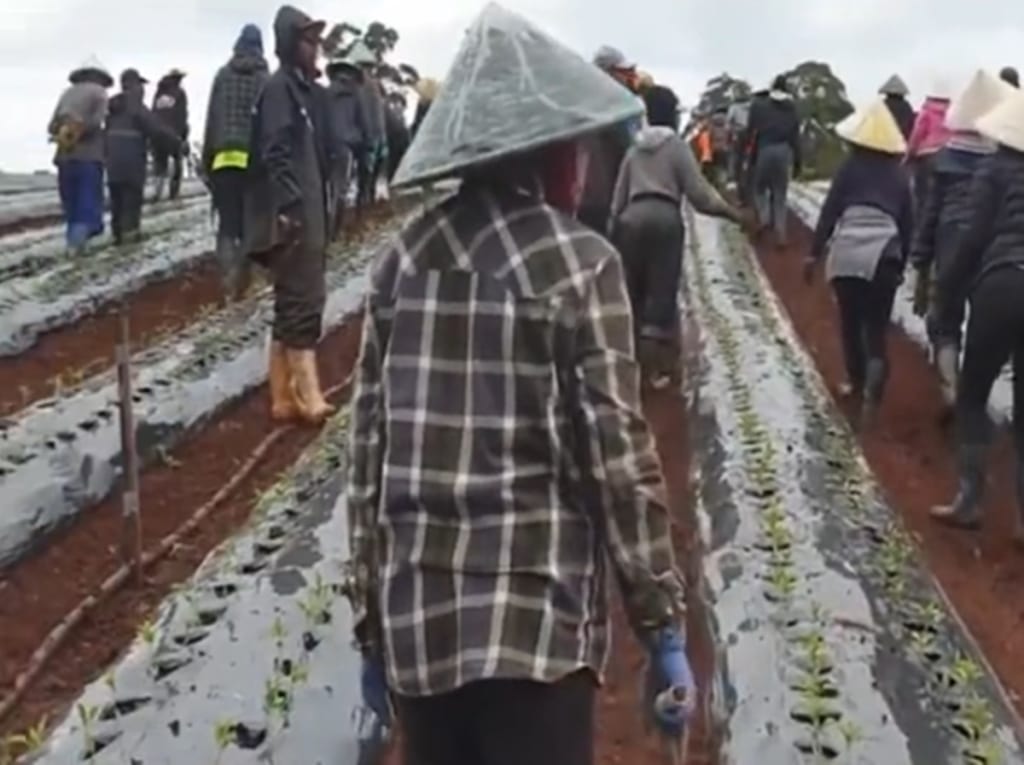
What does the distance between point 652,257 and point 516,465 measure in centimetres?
739

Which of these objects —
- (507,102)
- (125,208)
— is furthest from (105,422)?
(125,208)

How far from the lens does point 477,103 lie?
10.5 ft

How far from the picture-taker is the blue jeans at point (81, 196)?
50.1 feet

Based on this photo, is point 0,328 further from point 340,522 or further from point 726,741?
point 726,741

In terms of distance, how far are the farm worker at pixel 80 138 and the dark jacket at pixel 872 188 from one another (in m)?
6.80

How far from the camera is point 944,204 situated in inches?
385

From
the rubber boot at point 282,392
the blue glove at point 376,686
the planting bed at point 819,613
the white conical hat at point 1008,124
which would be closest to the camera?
the blue glove at point 376,686

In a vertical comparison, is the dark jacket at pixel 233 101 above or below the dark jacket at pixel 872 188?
above

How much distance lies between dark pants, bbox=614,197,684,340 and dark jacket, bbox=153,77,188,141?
9597 millimetres

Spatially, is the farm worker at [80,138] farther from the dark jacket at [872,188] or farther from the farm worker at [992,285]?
the farm worker at [992,285]

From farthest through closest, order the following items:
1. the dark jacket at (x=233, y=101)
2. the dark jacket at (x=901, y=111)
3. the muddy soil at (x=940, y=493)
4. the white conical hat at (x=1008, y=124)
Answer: the dark jacket at (x=901, y=111), the dark jacket at (x=233, y=101), the white conical hat at (x=1008, y=124), the muddy soil at (x=940, y=493)

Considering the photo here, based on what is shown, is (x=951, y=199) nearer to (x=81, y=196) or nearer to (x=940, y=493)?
(x=940, y=493)

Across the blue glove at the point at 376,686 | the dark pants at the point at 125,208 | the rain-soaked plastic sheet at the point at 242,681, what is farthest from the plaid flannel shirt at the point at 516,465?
the dark pants at the point at 125,208

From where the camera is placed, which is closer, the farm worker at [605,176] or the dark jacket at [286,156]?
the dark jacket at [286,156]
